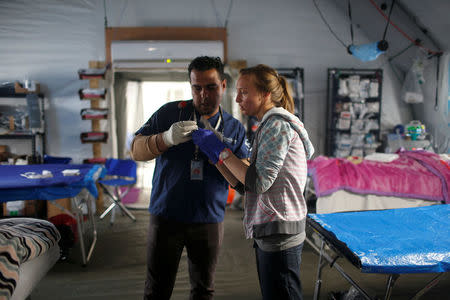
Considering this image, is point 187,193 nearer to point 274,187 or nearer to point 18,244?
point 274,187

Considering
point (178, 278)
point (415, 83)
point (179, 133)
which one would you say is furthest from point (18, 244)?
point (415, 83)

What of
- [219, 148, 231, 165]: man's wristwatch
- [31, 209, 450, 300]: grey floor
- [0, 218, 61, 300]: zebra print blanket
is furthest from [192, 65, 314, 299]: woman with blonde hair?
[31, 209, 450, 300]: grey floor

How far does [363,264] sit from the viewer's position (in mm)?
1297

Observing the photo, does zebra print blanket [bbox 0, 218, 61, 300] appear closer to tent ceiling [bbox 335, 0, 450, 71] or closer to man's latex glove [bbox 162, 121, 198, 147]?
man's latex glove [bbox 162, 121, 198, 147]

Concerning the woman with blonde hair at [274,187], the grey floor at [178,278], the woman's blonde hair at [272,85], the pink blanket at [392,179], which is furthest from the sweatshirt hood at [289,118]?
the pink blanket at [392,179]

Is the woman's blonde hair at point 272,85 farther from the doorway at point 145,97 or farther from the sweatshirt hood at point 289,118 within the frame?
the doorway at point 145,97

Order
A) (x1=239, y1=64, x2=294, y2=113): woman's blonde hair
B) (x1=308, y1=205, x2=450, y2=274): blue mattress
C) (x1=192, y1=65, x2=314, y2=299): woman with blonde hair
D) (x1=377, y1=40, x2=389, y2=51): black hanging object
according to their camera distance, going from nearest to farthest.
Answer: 1. (x1=192, y1=65, x2=314, y2=299): woman with blonde hair
2. (x1=239, y1=64, x2=294, y2=113): woman's blonde hair
3. (x1=308, y1=205, x2=450, y2=274): blue mattress
4. (x1=377, y1=40, x2=389, y2=51): black hanging object

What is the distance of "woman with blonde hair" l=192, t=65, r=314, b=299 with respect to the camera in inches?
41.3

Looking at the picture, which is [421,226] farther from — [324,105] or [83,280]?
[324,105]

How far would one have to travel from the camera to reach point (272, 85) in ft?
3.83

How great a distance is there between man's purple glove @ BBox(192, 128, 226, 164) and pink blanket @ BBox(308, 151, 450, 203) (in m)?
1.86

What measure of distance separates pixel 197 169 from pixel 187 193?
12cm

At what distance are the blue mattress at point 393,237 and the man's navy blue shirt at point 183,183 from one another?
26.0 inches

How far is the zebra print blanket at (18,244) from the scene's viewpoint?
3.90 feet
